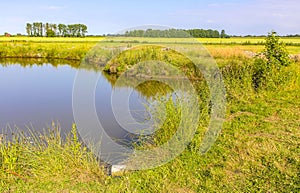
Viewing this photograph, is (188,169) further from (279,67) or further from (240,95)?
(279,67)

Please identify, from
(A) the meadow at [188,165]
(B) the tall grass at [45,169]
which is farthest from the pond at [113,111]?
(B) the tall grass at [45,169]

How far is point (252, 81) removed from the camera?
29.4 feet

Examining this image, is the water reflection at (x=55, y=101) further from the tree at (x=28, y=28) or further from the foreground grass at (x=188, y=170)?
the tree at (x=28, y=28)

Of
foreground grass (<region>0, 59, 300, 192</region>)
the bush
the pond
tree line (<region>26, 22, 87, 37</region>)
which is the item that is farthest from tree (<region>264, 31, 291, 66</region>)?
tree line (<region>26, 22, 87, 37</region>)

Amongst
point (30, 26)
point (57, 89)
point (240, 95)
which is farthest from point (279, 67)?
point (30, 26)

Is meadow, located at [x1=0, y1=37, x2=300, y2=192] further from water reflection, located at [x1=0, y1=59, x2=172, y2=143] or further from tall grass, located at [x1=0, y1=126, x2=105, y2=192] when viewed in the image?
water reflection, located at [x1=0, y1=59, x2=172, y2=143]

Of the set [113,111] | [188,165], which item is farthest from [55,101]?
[188,165]

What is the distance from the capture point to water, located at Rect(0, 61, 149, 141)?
315 inches

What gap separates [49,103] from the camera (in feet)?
38.2

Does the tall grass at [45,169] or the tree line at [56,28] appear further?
the tree line at [56,28]

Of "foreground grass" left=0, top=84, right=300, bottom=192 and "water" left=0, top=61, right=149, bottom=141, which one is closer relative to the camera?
"foreground grass" left=0, top=84, right=300, bottom=192

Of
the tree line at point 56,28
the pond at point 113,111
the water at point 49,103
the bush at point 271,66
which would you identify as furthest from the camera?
the tree line at point 56,28

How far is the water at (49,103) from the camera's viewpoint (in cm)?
800

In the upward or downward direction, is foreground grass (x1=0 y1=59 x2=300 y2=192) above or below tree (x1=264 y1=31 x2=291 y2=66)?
below
